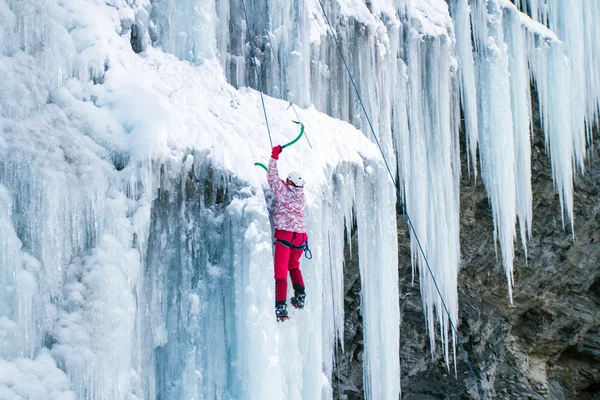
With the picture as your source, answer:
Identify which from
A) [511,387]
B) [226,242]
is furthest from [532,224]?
[226,242]

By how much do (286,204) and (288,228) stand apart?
17cm

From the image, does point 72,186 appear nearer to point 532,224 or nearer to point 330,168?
point 330,168

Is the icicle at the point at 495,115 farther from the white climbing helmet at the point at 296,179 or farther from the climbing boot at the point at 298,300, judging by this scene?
the climbing boot at the point at 298,300

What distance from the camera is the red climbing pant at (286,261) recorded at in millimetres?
4691

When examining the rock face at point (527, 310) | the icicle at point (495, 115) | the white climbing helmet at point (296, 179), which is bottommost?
the rock face at point (527, 310)

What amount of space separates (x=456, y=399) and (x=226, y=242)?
5941 mm

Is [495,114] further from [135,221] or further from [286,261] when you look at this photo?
[135,221]

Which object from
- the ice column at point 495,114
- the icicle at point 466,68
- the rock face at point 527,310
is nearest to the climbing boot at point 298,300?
the rock face at point 527,310

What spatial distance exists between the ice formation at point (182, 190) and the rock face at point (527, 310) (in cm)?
218

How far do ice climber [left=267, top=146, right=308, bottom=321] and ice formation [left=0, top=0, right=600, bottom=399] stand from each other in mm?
98

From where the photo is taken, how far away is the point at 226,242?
473 cm

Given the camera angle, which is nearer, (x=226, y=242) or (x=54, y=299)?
(x=54, y=299)

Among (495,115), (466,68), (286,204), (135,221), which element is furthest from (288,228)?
(495,115)

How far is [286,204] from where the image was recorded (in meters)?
4.80
